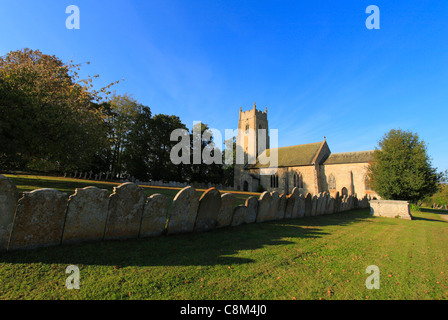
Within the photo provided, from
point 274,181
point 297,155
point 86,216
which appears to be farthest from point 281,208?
point 274,181

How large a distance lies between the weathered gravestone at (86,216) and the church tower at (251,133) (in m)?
35.7

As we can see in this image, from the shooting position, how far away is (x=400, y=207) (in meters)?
11.8

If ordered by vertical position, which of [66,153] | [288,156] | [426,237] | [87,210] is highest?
[288,156]

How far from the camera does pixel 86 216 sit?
392 centimetres

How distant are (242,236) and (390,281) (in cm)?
310

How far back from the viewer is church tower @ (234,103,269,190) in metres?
41.3

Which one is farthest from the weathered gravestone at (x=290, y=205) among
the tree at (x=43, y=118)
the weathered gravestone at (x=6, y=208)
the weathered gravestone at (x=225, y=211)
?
the tree at (x=43, y=118)

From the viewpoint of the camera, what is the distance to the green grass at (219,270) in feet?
8.40

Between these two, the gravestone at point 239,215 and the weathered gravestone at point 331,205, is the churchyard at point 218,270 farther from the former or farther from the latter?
the weathered gravestone at point 331,205

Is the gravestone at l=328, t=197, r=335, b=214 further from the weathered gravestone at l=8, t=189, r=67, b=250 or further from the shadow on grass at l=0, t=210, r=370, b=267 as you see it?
the weathered gravestone at l=8, t=189, r=67, b=250

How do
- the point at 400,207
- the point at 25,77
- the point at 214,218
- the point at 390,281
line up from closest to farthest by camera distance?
the point at 390,281, the point at 214,218, the point at 25,77, the point at 400,207

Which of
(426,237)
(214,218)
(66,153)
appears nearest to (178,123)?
(66,153)

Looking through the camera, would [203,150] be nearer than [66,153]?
No
